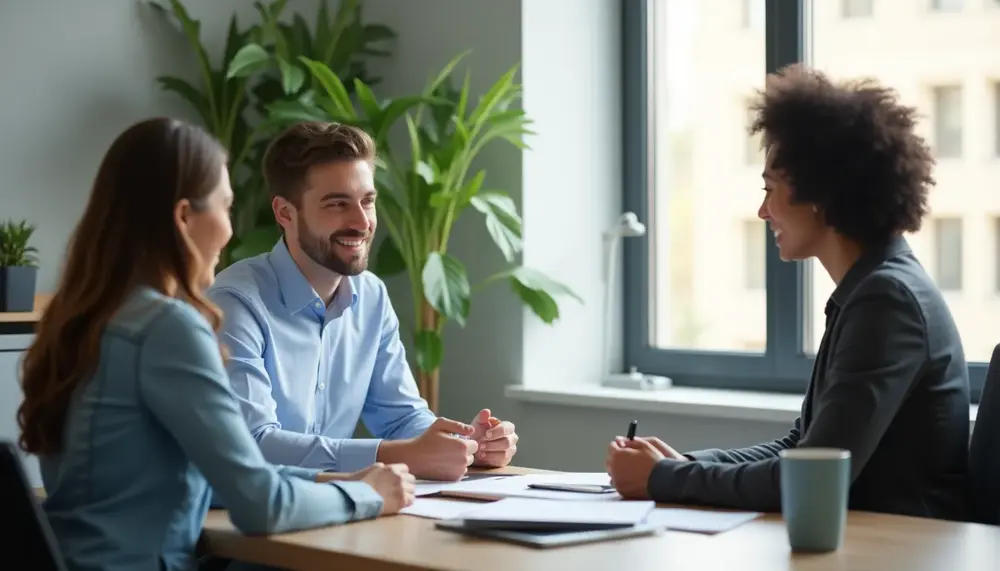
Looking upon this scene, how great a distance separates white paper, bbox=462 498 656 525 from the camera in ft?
5.20

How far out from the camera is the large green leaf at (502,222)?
11.1 feet

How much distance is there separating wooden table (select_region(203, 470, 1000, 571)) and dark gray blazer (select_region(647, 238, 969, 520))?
0.10 metres

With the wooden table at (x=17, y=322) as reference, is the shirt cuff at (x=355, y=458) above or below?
below

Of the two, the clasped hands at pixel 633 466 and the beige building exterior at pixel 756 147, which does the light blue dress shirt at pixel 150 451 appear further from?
the beige building exterior at pixel 756 147

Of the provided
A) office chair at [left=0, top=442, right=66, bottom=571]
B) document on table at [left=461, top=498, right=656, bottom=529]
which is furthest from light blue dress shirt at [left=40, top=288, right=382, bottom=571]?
document on table at [left=461, top=498, right=656, bottom=529]

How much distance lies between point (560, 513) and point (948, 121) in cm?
202

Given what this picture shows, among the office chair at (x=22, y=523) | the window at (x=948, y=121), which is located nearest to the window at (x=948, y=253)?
the window at (x=948, y=121)

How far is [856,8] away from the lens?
3.35m

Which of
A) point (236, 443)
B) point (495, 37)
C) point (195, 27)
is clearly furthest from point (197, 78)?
point (236, 443)

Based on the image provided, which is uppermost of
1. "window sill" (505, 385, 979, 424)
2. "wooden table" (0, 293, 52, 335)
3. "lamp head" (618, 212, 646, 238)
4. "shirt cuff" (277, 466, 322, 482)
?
"lamp head" (618, 212, 646, 238)

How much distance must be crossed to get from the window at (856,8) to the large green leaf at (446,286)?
1267mm

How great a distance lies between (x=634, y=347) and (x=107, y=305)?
243cm

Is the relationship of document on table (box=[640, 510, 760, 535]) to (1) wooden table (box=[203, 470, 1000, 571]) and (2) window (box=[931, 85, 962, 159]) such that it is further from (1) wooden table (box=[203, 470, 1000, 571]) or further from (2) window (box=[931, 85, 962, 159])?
(2) window (box=[931, 85, 962, 159])

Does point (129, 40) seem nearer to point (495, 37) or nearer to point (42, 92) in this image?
point (42, 92)
